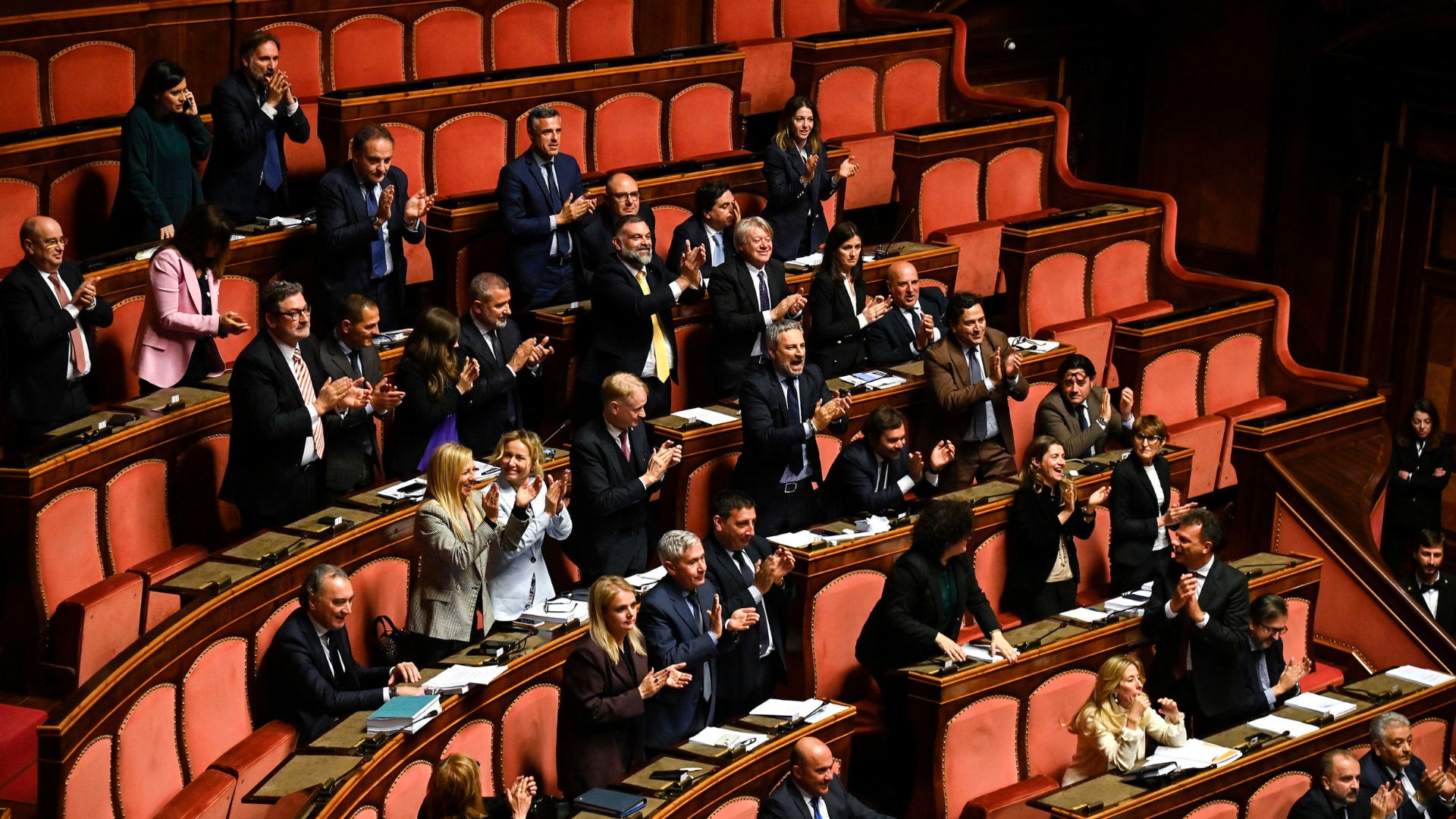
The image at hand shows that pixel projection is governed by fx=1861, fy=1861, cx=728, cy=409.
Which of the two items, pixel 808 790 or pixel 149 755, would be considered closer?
pixel 149 755

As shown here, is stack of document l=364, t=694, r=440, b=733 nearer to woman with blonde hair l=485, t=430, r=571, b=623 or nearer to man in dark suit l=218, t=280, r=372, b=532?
woman with blonde hair l=485, t=430, r=571, b=623

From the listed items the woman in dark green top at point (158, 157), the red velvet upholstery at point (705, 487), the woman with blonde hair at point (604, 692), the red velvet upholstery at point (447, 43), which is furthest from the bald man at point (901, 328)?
the woman in dark green top at point (158, 157)

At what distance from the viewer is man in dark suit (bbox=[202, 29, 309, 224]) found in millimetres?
3701

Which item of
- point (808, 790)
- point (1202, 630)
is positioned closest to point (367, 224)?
point (808, 790)

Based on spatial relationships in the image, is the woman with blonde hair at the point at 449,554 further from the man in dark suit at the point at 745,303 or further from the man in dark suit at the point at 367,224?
the man in dark suit at the point at 745,303

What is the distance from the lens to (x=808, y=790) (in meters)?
2.78

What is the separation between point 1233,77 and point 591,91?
2.34 metres

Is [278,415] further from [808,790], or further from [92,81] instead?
[92,81]

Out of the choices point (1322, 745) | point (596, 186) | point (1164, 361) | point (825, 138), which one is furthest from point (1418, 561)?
point (596, 186)

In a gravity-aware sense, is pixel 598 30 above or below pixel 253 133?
above

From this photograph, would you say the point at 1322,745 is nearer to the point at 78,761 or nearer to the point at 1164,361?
the point at 1164,361

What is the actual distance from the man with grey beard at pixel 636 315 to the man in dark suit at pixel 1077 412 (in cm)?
79

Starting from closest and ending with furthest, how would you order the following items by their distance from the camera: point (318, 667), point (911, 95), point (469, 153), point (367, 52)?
point (318, 667) → point (469, 153) → point (367, 52) → point (911, 95)

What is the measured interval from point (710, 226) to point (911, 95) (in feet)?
4.28
